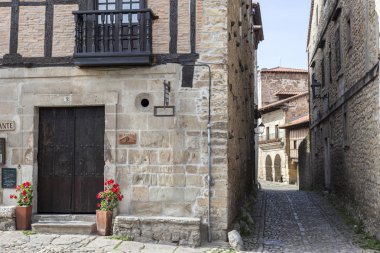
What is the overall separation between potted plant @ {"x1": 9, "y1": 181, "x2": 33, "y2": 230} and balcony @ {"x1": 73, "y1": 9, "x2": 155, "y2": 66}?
234 centimetres

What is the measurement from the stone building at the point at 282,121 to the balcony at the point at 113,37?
19.3 metres

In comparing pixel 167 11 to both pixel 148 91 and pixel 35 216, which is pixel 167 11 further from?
pixel 35 216

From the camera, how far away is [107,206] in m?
7.59

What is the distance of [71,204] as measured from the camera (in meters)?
8.12

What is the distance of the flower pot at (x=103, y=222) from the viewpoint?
7570mm

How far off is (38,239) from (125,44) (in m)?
3.57

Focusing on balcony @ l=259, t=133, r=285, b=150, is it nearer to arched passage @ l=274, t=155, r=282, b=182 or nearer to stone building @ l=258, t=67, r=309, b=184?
stone building @ l=258, t=67, r=309, b=184

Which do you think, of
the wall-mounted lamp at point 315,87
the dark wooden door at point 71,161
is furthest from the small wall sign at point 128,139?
the wall-mounted lamp at point 315,87

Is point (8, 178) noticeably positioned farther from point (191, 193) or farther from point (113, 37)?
point (191, 193)

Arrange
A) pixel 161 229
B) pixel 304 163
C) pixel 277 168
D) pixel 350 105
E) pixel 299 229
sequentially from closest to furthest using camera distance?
pixel 161 229 → pixel 299 229 → pixel 350 105 → pixel 304 163 → pixel 277 168

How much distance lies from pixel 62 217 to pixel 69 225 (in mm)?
381

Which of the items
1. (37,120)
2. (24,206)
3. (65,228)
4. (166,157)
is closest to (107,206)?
(65,228)

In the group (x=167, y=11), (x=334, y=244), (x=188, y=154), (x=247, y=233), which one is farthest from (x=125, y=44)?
(x=334, y=244)

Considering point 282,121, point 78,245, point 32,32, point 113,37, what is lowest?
point 78,245
